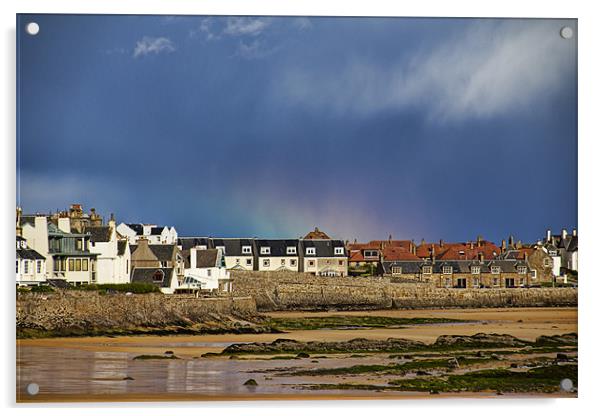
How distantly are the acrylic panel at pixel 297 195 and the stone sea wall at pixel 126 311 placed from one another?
1cm

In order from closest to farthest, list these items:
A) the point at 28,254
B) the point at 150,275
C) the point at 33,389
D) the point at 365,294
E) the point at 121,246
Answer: the point at 33,389, the point at 28,254, the point at 121,246, the point at 150,275, the point at 365,294

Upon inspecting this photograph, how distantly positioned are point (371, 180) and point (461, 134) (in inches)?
27.8

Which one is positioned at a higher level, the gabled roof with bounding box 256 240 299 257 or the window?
the gabled roof with bounding box 256 240 299 257

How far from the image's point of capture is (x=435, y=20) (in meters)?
6.35

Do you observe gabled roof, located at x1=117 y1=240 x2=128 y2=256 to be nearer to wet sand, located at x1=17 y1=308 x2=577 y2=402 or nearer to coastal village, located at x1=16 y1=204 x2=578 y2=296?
coastal village, located at x1=16 y1=204 x2=578 y2=296

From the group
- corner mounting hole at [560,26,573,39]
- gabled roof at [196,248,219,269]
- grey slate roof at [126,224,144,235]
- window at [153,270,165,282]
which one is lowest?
window at [153,270,165,282]

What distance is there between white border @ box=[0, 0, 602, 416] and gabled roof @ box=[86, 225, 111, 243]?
0.52 m

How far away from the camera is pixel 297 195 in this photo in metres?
6.36

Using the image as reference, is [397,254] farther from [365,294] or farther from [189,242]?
[189,242]

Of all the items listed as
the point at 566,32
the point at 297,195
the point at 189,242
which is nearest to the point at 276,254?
the point at 297,195

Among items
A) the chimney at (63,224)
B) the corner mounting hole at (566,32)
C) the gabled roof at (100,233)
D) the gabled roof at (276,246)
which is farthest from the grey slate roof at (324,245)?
the corner mounting hole at (566,32)

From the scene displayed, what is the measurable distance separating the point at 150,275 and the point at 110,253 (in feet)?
1.03

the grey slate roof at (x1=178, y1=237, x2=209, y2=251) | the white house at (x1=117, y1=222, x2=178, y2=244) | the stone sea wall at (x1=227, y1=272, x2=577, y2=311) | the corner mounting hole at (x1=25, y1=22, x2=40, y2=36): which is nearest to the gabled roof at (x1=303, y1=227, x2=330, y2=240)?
the stone sea wall at (x1=227, y1=272, x2=577, y2=311)

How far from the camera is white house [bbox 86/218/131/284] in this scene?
6250 mm
